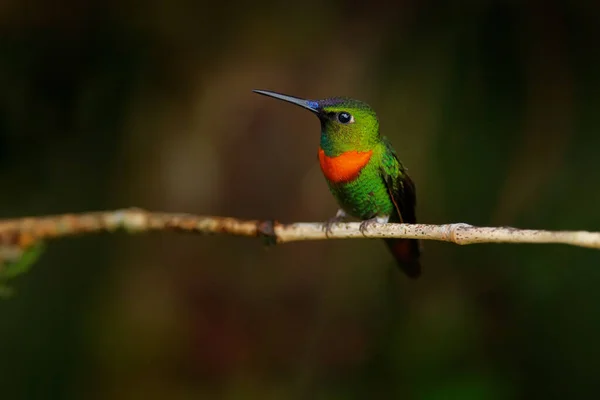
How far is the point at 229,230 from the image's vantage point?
2379 millimetres

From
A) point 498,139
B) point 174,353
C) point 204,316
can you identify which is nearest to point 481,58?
point 498,139

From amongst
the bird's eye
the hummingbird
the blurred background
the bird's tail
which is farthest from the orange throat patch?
the blurred background

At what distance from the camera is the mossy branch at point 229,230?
1.45 m

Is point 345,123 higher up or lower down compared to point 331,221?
higher up

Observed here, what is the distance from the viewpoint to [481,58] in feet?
12.3

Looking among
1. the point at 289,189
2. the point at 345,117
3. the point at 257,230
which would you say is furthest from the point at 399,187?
the point at 289,189

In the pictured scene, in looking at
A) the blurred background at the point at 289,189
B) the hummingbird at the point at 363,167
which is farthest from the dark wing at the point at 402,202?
the blurred background at the point at 289,189

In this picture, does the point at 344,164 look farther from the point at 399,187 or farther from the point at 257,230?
the point at 257,230

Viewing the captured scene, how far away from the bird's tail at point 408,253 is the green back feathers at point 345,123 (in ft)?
1.24

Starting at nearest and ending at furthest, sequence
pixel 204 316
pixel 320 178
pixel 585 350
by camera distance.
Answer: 1. pixel 585 350
2. pixel 320 178
3. pixel 204 316

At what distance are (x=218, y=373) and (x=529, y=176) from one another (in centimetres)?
226

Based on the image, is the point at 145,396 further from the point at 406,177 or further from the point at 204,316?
the point at 406,177

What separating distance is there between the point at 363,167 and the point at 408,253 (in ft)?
1.14

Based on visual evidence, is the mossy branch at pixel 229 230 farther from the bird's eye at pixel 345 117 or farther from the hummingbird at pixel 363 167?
the bird's eye at pixel 345 117
